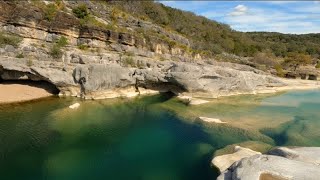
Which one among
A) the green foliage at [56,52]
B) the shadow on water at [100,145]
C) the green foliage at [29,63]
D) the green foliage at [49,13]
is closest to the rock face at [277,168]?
the shadow on water at [100,145]

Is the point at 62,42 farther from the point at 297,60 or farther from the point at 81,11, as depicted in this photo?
the point at 297,60

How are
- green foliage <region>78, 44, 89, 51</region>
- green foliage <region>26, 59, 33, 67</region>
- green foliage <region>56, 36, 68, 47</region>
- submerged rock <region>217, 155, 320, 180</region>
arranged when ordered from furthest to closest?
green foliage <region>78, 44, 89, 51</region> < green foliage <region>56, 36, 68, 47</region> < green foliage <region>26, 59, 33, 67</region> < submerged rock <region>217, 155, 320, 180</region>

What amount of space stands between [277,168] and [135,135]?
45.6 ft

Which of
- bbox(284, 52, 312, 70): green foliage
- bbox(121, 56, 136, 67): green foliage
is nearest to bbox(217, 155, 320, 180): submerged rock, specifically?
bbox(121, 56, 136, 67): green foliage

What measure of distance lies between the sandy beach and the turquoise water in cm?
212

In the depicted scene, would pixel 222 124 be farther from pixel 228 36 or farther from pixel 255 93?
pixel 228 36

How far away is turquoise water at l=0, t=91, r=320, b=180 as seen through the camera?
1895 centimetres

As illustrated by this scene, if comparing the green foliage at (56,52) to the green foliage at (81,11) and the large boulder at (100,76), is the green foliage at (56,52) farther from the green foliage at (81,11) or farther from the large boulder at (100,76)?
the green foliage at (81,11)

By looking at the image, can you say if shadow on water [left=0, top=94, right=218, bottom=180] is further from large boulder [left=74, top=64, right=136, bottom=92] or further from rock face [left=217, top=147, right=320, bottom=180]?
large boulder [left=74, top=64, right=136, bottom=92]

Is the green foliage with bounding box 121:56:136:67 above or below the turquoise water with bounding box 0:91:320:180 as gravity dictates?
above

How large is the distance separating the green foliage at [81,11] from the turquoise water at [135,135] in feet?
86.5

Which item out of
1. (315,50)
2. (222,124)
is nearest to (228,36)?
(315,50)

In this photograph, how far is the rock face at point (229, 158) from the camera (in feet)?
61.1

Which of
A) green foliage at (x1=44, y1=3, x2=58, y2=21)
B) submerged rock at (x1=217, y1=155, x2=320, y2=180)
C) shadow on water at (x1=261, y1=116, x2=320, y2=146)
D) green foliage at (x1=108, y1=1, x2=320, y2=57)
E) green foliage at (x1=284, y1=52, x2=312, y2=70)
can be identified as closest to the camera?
submerged rock at (x1=217, y1=155, x2=320, y2=180)
